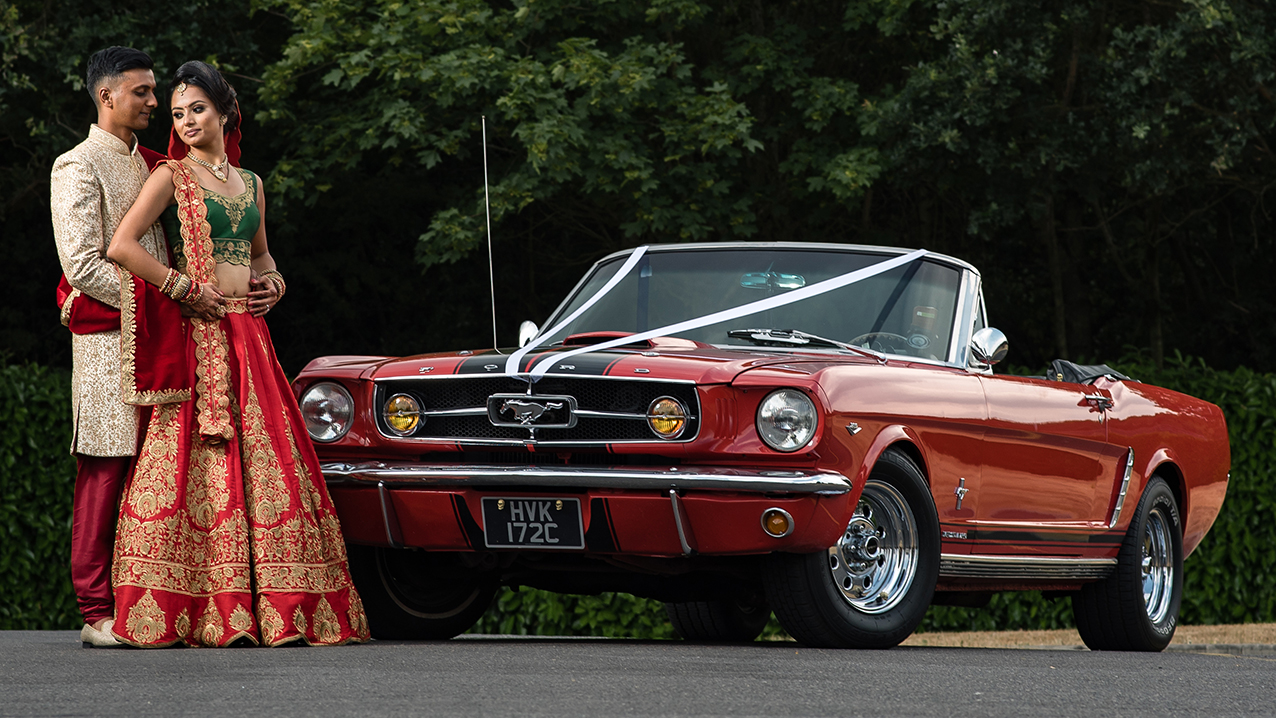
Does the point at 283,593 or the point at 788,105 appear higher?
the point at 788,105

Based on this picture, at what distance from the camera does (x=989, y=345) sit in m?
7.07

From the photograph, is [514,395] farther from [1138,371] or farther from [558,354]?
[1138,371]

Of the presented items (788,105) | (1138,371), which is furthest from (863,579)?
(788,105)

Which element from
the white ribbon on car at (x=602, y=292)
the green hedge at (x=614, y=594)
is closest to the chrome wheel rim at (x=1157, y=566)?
the white ribbon on car at (x=602, y=292)

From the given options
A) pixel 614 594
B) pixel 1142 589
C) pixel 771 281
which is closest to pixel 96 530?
pixel 771 281

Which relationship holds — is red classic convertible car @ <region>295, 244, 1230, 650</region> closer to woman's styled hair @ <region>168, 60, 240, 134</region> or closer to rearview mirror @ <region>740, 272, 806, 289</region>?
rearview mirror @ <region>740, 272, 806, 289</region>

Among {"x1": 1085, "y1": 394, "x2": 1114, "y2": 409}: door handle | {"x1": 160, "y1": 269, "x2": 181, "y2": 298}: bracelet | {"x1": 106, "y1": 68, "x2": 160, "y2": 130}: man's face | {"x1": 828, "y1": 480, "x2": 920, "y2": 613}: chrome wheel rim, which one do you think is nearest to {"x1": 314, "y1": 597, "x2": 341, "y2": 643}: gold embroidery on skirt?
{"x1": 160, "y1": 269, "x2": 181, "y2": 298}: bracelet

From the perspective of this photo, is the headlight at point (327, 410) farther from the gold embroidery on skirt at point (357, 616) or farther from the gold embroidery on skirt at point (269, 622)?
the gold embroidery on skirt at point (269, 622)

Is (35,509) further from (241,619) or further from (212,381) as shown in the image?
→ (241,619)

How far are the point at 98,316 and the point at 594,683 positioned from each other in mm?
2582

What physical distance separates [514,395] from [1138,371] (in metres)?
7.25

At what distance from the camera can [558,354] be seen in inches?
245

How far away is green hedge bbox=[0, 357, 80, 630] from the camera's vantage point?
413 inches

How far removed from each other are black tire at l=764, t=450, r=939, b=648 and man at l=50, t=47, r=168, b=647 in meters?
2.37
